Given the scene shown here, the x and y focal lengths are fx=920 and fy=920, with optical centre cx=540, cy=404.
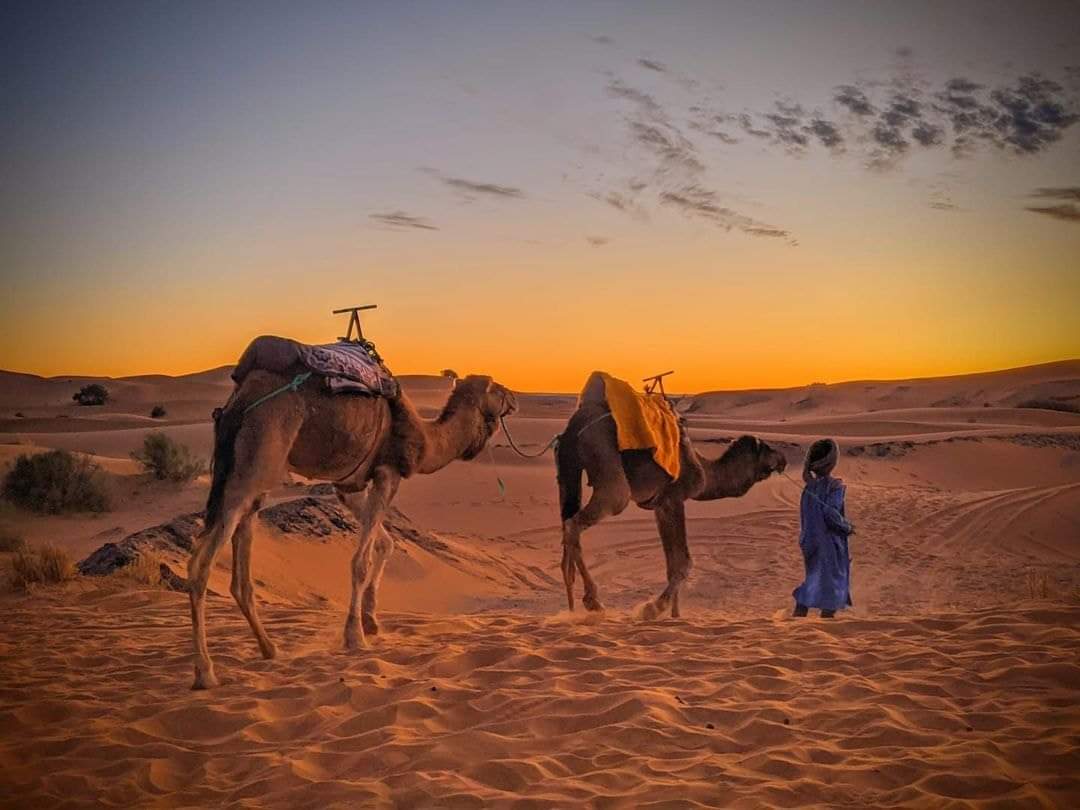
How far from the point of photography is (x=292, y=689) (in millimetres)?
6422

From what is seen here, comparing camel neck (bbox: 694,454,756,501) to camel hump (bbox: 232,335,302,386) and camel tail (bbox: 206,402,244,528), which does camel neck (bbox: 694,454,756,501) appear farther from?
camel tail (bbox: 206,402,244,528)

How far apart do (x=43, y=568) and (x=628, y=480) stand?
6.88 meters

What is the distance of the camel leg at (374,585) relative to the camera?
8344 mm

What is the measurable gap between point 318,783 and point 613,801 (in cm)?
155

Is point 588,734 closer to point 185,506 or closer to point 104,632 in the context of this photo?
point 104,632

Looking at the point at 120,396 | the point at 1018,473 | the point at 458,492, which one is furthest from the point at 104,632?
the point at 120,396

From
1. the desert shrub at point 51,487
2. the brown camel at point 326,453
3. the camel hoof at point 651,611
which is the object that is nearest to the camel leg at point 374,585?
the brown camel at point 326,453

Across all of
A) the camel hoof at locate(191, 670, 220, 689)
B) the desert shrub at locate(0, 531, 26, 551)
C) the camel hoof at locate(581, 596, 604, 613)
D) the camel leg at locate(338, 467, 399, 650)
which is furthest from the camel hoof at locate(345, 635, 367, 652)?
the desert shrub at locate(0, 531, 26, 551)

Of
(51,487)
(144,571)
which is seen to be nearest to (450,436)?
(144,571)

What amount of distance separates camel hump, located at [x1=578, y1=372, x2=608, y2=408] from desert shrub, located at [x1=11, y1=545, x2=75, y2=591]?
251 inches

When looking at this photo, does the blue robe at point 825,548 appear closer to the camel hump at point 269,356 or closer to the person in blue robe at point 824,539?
the person in blue robe at point 824,539

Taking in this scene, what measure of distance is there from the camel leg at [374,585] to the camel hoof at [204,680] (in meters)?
1.88

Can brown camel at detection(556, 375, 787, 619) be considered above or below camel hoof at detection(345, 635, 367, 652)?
above

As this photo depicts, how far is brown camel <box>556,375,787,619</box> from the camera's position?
915 centimetres
